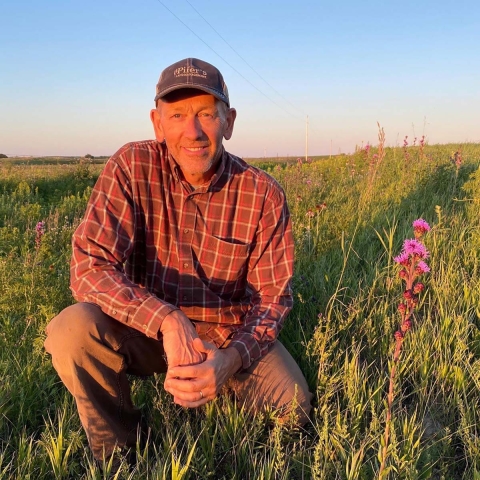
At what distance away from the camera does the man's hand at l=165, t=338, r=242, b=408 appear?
1.89 m

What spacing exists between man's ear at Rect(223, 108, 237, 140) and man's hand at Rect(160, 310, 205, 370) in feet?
3.37

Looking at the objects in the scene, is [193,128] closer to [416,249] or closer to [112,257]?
[112,257]

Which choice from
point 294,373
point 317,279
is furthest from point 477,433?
point 317,279

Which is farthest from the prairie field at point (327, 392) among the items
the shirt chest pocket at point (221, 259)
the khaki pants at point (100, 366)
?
the shirt chest pocket at point (221, 259)

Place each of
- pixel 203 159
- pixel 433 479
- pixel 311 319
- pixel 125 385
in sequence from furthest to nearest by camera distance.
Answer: pixel 311 319 < pixel 203 159 < pixel 125 385 < pixel 433 479

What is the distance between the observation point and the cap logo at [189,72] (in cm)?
226

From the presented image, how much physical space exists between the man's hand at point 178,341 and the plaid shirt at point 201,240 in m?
0.29

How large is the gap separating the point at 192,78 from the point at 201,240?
83cm

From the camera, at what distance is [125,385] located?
7.17 feet

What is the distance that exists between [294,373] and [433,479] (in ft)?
2.65

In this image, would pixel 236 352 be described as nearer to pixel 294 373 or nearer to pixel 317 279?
pixel 294 373

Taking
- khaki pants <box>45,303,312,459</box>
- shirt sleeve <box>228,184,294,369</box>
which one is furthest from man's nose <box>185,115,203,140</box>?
khaki pants <box>45,303,312,459</box>

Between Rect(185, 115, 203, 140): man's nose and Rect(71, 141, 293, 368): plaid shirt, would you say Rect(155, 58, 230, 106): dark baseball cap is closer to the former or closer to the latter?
Rect(185, 115, 203, 140): man's nose

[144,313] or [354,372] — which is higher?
[144,313]
